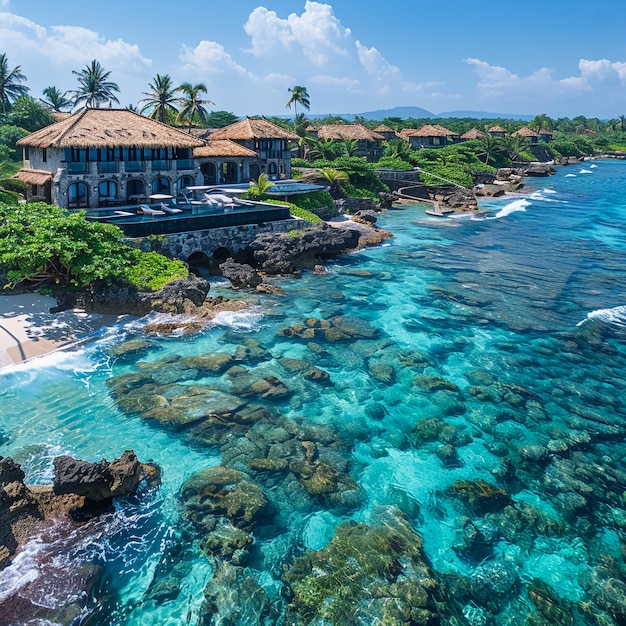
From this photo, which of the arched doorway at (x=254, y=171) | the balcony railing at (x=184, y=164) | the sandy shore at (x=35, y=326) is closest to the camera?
the sandy shore at (x=35, y=326)

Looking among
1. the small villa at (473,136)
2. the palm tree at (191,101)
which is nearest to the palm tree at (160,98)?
the palm tree at (191,101)

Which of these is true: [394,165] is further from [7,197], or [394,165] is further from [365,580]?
[365,580]

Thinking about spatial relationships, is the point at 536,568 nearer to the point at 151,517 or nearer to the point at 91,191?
the point at 151,517

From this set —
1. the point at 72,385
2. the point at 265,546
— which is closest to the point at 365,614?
the point at 265,546

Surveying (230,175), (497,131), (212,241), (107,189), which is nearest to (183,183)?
(107,189)

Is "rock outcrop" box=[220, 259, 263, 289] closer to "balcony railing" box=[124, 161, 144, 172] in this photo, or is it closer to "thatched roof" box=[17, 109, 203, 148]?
"balcony railing" box=[124, 161, 144, 172]

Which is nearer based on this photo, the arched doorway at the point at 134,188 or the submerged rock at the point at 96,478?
the submerged rock at the point at 96,478

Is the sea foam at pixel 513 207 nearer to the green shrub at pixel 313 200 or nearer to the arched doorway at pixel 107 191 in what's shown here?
the green shrub at pixel 313 200
